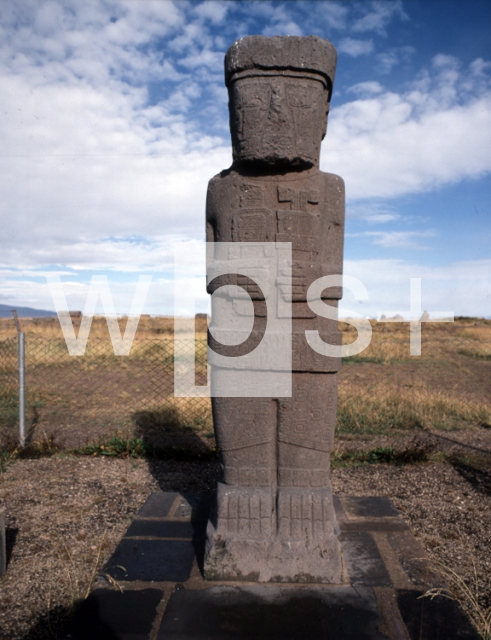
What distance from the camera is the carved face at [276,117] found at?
8.96 ft

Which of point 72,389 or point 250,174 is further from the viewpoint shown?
point 72,389

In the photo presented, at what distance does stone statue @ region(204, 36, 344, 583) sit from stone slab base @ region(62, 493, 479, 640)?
0.15 meters

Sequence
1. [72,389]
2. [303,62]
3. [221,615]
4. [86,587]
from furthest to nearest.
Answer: [72,389]
[86,587]
[303,62]
[221,615]

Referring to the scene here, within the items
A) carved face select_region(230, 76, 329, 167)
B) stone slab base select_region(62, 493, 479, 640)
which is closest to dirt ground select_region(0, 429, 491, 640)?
stone slab base select_region(62, 493, 479, 640)

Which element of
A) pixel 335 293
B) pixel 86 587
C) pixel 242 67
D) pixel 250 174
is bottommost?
pixel 86 587

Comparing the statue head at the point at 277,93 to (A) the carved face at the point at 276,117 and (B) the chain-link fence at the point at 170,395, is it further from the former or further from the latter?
(B) the chain-link fence at the point at 170,395

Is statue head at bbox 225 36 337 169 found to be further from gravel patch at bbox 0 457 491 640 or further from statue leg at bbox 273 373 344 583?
gravel patch at bbox 0 457 491 640

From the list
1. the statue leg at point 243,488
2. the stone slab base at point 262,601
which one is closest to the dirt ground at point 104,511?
the stone slab base at point 262,601

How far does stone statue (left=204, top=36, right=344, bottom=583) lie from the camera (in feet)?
9.03

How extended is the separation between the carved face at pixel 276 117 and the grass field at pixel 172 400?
154 inches

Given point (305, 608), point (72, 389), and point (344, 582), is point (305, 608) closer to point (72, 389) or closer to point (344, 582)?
point (344, 582)

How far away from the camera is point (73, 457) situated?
540cm

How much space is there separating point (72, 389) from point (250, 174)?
26.6 feet

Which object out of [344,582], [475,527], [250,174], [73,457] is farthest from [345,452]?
[250,174]
